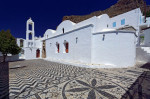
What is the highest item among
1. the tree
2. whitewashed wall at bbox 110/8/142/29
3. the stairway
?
whitewashed wall at bbox 110/8/142/29

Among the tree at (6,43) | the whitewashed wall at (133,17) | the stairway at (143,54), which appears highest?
the whitewashed wall at (133,17)

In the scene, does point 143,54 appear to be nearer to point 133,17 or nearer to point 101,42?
point 101,42

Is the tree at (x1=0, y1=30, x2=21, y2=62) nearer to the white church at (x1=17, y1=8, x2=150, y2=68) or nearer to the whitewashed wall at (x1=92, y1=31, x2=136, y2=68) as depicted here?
the white church at (x1=17, y1=8, x2=150, y2=68)

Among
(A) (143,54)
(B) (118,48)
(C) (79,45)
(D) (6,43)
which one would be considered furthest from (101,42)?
(D) (6,43)

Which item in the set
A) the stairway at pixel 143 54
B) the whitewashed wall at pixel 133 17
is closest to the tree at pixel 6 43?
the stairway at pixel 143 54

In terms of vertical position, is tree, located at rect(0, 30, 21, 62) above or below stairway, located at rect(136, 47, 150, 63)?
above

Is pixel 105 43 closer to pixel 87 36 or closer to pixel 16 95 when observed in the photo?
pixel 87 36

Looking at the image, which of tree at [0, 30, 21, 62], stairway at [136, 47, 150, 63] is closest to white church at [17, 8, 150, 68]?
stairway at [136, 47, 150, 63]

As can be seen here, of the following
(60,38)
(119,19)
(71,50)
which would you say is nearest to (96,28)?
(71,50)

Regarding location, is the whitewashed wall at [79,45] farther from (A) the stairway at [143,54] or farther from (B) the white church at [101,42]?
(A) the stairway at [143,54]

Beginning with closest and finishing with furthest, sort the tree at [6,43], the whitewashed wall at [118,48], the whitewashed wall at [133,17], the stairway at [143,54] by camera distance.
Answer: the whitewashed wall at [118,48]
the stairway at [143,54]
the tree at [6,43]
the whitewashed wall at [133,17]

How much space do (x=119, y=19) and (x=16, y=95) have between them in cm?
2102

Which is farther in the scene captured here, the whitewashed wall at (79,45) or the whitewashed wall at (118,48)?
the whitewashed wall at (79,45)

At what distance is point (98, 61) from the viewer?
841 cm
